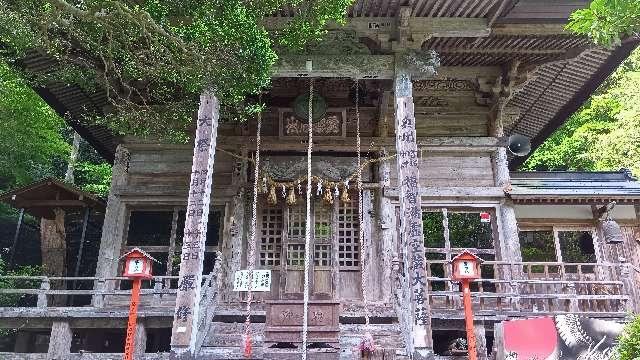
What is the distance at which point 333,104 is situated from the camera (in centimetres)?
1273

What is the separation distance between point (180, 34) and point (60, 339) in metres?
6.10

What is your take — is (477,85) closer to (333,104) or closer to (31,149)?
(333,104)

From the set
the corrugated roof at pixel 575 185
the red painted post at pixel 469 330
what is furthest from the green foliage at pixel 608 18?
the corrugated roof at pixel 575 185

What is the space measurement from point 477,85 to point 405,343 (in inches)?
262

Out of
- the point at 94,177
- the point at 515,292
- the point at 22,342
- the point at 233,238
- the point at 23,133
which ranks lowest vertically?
the point at 22,342

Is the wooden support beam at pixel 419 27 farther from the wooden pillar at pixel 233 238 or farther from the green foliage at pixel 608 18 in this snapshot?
the wooden pillar at pixel 233 238

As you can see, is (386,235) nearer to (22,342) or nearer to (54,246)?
(54,246)

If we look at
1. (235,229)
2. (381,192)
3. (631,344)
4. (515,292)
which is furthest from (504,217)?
(235,229)

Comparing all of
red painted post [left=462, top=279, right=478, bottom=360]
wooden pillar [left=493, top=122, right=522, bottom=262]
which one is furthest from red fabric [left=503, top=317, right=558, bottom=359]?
wooden pillar [left=493, top=122, right=522, bottom=262]

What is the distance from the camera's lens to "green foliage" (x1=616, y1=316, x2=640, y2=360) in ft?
20.0

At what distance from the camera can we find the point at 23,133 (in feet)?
52.0

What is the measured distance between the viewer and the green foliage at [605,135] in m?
16.7

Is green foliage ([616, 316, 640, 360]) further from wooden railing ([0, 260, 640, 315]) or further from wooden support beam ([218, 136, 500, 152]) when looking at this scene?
wooden support beam ([218, 136, 500, 152])

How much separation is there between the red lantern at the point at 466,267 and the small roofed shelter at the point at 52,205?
9794mm
